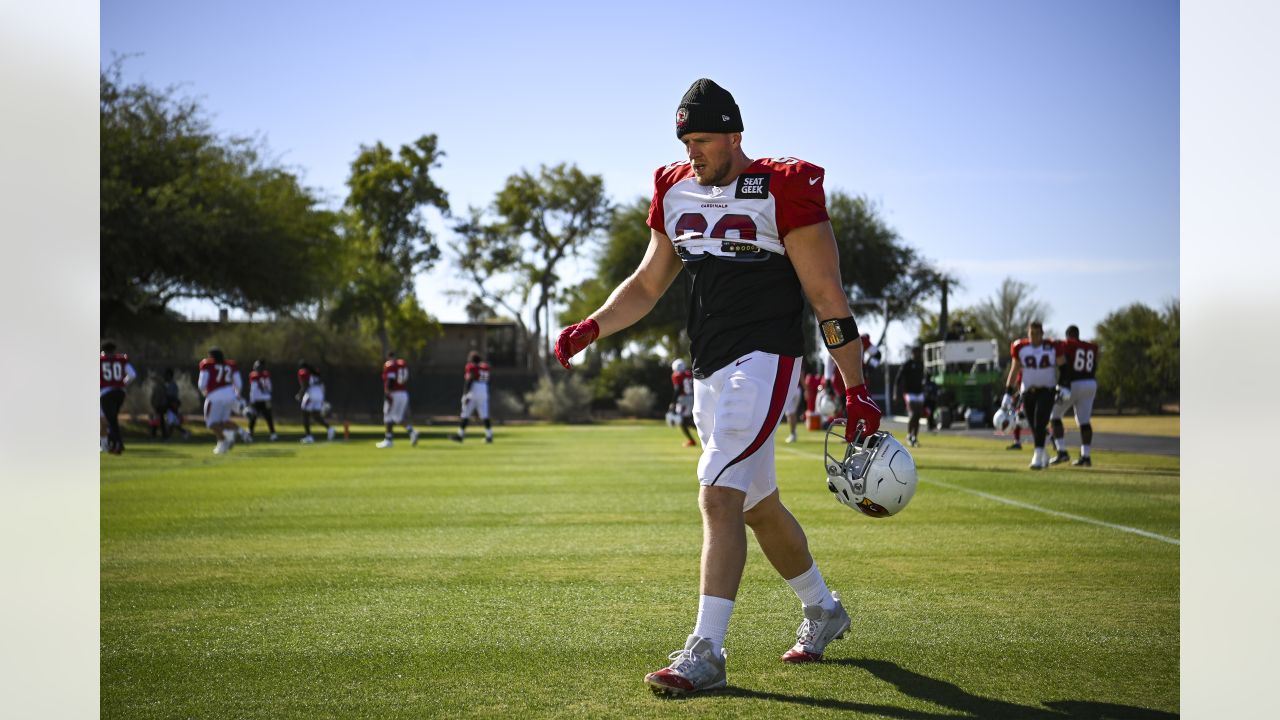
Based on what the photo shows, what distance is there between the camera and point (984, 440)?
2780cm

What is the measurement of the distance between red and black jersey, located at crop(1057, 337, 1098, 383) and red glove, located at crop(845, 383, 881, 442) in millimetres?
15299

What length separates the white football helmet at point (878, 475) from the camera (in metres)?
4.59

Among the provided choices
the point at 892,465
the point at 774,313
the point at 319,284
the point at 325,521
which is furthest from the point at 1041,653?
the point at 319,284

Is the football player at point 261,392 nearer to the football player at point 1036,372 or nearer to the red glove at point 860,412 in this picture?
the football player at point 1036,372

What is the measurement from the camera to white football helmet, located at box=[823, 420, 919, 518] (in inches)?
181

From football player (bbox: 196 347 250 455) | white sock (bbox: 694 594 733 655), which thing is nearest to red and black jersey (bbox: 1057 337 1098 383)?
white sock (bbox: 694 594 733 655)

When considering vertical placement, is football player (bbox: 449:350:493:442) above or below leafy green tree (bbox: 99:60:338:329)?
below

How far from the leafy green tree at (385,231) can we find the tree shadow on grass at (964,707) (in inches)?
1919

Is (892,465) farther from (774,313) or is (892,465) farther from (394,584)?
(394,584)

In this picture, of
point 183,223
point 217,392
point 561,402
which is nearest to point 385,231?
point 561,402

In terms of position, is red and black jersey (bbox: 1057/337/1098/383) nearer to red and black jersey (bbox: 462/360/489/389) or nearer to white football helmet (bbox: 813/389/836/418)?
white football helmet (bbox: 813/389/836/418)

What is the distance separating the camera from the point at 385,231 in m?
55.3

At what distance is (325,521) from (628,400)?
47.2 meters

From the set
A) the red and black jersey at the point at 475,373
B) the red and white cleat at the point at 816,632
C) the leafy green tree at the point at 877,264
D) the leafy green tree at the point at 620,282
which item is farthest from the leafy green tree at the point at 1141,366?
the red and white cleat at the point at 816,632
